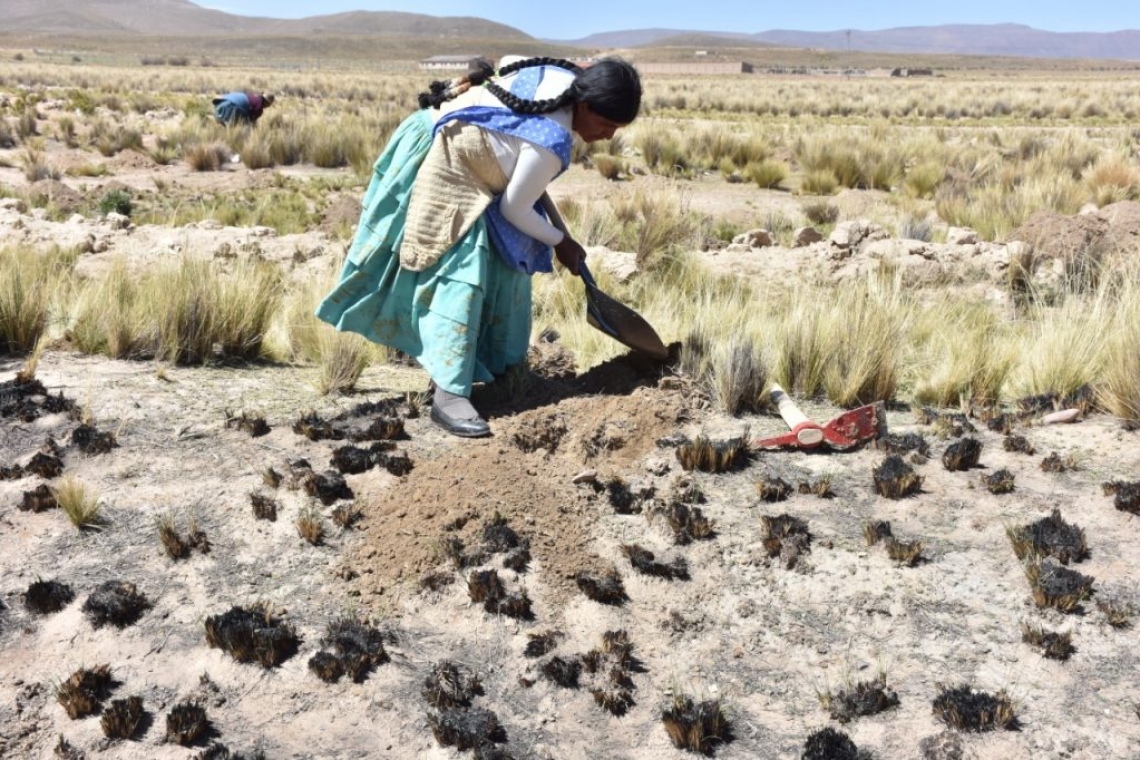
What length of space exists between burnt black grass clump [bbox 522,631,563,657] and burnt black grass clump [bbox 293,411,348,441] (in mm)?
1597

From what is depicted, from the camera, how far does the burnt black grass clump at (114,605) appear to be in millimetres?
3416

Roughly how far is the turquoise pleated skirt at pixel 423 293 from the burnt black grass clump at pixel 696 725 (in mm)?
1916

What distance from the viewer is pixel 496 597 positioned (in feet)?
11.4

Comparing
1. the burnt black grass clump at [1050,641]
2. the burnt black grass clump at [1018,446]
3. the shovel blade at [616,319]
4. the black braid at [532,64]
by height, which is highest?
the black braid at [532,64]

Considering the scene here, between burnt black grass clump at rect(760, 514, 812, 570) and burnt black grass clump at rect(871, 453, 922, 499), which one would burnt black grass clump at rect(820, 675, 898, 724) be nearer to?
burnt black grass clump at rect(760, 514, 812, 570)

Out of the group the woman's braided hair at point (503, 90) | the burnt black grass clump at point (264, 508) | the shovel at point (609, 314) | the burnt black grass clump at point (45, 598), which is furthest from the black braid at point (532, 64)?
the burnt black grass clump at point (45, 598)

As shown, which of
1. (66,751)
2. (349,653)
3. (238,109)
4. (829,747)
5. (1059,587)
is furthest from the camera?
(238,109)

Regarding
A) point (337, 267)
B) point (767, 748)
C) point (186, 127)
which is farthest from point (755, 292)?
point (186, 127)

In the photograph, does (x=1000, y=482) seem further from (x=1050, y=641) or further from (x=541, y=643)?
(x=541, y=643)

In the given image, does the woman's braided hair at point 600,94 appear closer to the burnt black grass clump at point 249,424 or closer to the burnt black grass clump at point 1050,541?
the burnt black grass clump at point 249,424

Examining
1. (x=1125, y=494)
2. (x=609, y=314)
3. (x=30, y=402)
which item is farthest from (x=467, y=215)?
(x=1125, y=494)

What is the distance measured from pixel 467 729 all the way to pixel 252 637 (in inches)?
31.6

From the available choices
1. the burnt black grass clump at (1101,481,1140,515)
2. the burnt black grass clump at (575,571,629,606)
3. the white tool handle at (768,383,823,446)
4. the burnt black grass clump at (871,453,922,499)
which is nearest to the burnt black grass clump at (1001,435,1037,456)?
the burnt black grass clump at (1101,481,1140,515)

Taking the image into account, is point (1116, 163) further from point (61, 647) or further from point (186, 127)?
point (186, 127)
